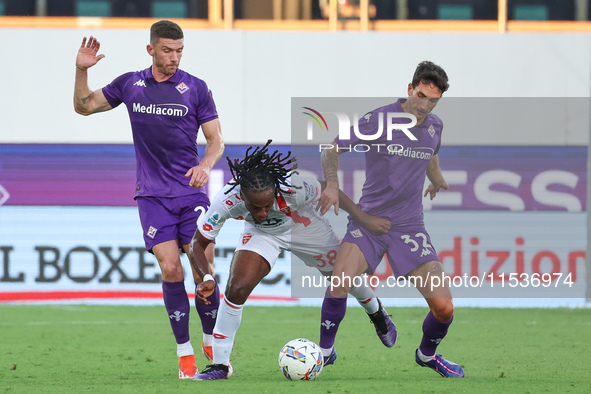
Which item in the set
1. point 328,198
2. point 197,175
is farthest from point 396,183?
point 197,175

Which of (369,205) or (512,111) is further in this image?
(512,111)

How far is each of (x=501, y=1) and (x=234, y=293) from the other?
7960mm

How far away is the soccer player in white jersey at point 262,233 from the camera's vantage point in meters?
5.54

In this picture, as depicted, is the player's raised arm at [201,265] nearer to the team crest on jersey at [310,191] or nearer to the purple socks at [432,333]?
the team crest on jersey at [310,191]

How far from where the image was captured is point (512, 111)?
38.0ft

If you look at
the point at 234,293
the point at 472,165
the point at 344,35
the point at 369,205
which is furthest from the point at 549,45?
the point at 234,293

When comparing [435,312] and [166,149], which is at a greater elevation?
[166,149]

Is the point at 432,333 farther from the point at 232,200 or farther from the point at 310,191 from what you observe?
the point at 232,200

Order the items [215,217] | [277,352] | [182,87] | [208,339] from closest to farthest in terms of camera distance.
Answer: [215,217] < [182,87] < [208,339] < [277,352]

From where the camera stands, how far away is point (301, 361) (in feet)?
18.4

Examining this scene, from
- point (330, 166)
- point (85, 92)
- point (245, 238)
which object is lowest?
point (245, 238)

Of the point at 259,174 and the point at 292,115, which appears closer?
the point at 259,174

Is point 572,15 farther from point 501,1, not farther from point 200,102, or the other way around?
point 200,102

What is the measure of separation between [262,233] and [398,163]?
114 cm
